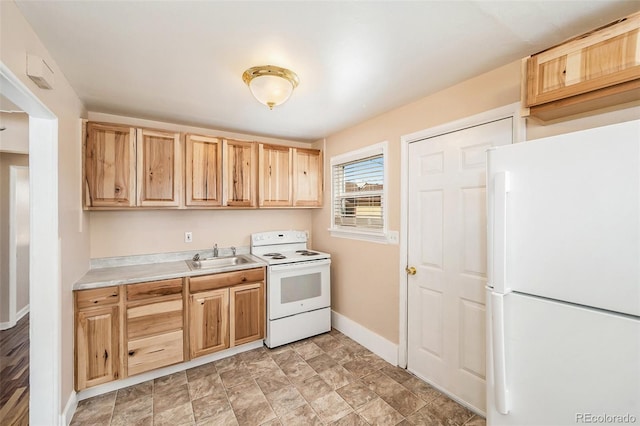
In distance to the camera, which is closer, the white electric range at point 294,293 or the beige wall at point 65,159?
the beige wall at point 65,159

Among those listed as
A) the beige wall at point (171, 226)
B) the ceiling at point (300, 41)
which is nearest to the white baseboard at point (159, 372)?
the beige wall at point (171, 226)

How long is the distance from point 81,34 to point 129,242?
1.97 metres

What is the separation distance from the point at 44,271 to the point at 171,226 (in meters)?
1.37

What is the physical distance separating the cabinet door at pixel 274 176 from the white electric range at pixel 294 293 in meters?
0.53

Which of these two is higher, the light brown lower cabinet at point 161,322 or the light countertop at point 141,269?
the light countertop at point 141,269

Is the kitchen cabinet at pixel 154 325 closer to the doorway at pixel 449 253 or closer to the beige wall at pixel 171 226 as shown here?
the beige wall at pixel 171 226

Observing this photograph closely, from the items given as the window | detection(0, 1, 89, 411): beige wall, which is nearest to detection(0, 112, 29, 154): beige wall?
detection(0, 1, 89, 411): beige wall

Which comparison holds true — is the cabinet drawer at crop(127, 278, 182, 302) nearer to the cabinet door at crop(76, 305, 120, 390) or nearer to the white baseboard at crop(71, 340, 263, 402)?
the cabinet door at crop(76, 305, 120, 390)

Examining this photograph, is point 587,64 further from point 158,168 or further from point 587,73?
point 158,168

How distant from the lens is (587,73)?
1.27 metres

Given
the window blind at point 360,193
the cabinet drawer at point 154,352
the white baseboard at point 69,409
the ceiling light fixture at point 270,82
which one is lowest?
the white baseboard at point 69,409

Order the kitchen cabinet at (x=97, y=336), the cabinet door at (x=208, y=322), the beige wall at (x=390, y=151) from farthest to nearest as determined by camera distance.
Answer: the cabinet door at (x=208, y=322) → the kitchen cabinet at (x=97, y=336) → the beige wall at (x=390, y=151)

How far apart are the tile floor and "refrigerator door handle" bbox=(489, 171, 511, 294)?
1333 mm

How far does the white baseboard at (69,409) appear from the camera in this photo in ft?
5.91
